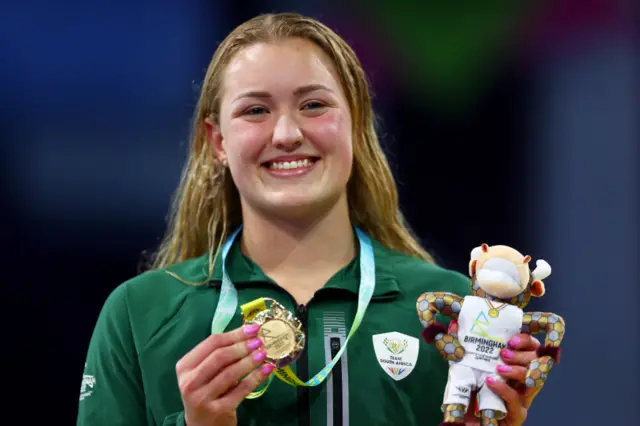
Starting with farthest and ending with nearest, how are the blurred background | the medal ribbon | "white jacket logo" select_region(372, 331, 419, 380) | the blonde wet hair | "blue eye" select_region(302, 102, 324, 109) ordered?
the blurred background
the blonde wet hair
"blue eye" select_region(302, 102, 324, 109)
"white jacket logo" select_region(372, 331, 419, 380)
the medal ribbon

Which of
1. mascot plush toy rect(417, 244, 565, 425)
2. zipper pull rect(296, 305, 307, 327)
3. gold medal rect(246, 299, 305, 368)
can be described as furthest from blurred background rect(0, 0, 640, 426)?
mascot plush toy rect(417, 244, 565, 425)

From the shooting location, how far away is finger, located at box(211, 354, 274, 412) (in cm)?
160

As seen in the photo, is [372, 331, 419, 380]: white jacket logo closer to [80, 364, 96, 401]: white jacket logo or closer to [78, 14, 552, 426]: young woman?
[78, 14, 552, 426]: young woman

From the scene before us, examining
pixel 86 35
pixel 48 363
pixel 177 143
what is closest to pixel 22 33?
pixel 86 35

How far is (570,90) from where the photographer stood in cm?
316

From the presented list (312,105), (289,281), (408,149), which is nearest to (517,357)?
(289,281)

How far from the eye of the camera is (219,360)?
61.6 inches

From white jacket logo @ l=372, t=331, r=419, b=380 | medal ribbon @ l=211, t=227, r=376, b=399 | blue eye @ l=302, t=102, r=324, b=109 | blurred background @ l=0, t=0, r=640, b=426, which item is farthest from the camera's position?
blurred background @ l=0, t=0, r=640, b=426

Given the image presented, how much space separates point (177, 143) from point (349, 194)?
1.03 meters

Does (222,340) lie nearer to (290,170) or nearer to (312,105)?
(290,170)

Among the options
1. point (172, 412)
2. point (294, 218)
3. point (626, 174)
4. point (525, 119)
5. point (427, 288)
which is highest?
point (525, 119)

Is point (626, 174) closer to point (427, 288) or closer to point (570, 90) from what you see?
point (570, 90)

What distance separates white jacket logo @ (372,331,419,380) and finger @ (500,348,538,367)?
293 millimetres

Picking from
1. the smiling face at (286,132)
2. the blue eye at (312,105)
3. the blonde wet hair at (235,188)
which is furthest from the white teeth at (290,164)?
the blonde wet hair at (235,188)
